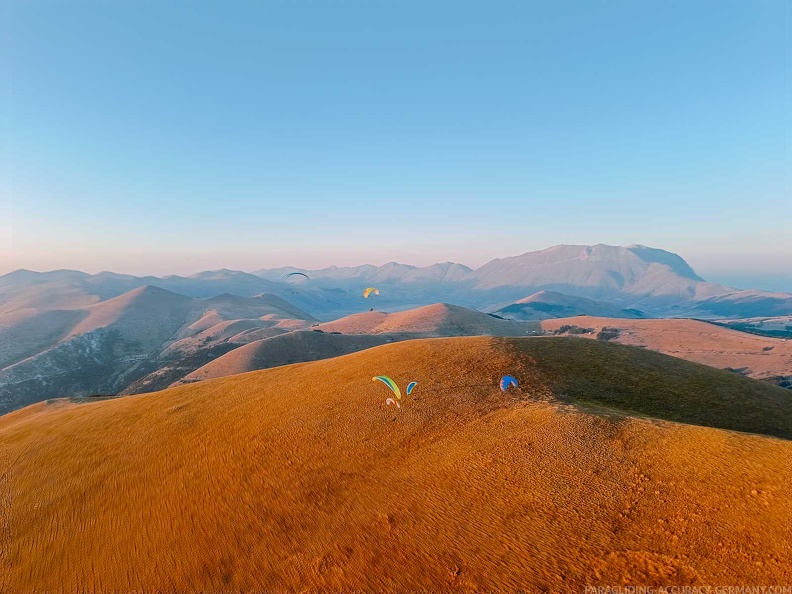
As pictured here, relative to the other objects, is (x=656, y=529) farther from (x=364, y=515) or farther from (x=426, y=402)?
(x=426, y=402)

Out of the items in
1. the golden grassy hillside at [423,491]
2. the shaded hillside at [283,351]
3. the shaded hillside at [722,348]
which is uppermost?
the golden grassy hillside at [423,491]

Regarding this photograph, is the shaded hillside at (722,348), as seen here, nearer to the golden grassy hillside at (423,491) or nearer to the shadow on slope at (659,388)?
the shadow on slope at (659,388)

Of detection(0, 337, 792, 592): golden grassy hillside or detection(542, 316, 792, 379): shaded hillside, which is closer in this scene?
detection(0, 337, 792, 592): golden grassy hillside

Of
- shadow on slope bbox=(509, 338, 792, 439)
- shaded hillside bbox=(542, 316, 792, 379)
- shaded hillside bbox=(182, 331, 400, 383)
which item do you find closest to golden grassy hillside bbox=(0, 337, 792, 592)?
shadow on slope bbox=(509, 338, 792, 439)

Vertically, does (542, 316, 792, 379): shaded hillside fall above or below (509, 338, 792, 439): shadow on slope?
below

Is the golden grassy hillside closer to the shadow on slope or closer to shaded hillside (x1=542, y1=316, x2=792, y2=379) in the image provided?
the shadow on slope

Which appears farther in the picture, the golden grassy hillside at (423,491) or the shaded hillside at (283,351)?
the shaded hillside at (283,351)

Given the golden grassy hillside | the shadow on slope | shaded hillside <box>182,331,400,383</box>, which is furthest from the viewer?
shaded hillside <box>182,331,400,383</box>

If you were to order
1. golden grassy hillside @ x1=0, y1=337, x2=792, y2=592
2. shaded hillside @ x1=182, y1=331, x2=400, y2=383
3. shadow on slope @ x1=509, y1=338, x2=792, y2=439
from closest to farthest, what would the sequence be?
golden grassy hillside @ x1=0, y1=337, x2=792, y2=592 < shadow on slope @ x1=509, y1=338, x2=792, y2=439 < shaded hillside @ x1=182, y1=331, x2=400, y2=383

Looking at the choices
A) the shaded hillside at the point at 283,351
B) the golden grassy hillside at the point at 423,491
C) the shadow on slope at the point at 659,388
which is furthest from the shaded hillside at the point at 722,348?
the golden grassy hillside at the point at 423,491
